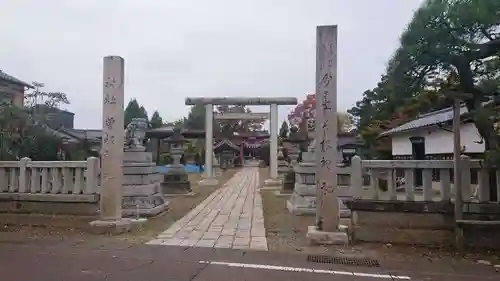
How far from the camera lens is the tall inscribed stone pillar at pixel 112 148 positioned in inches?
322

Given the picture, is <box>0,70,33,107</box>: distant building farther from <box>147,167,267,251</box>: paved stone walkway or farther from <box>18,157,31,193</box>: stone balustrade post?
<box>18,157,31,193</box>: stone balustrade post

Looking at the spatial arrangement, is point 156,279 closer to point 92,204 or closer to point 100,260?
point 100,260

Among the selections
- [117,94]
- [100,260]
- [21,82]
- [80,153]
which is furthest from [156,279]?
[21,82]

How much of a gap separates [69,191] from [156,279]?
457 centimetres

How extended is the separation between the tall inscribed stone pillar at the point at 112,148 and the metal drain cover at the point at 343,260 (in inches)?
158

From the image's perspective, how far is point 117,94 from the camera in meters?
8.38

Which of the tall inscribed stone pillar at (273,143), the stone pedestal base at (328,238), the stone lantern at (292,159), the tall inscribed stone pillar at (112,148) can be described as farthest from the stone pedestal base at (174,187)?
the stone pedestal base at (328,238)

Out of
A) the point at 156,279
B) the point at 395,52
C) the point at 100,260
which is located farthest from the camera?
the point at 395,52

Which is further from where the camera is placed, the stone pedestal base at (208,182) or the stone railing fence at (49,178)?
the stone pedestal base at (208,182)

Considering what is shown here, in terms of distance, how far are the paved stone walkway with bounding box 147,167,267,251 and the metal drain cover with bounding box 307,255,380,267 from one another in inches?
37.5

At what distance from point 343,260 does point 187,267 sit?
2339 millimetres

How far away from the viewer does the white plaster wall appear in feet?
41.0

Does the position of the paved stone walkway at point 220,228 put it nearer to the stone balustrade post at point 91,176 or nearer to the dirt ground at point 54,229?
the dirt ground at point 54,229

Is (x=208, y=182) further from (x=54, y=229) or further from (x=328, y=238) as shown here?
(x=328, y=238)
